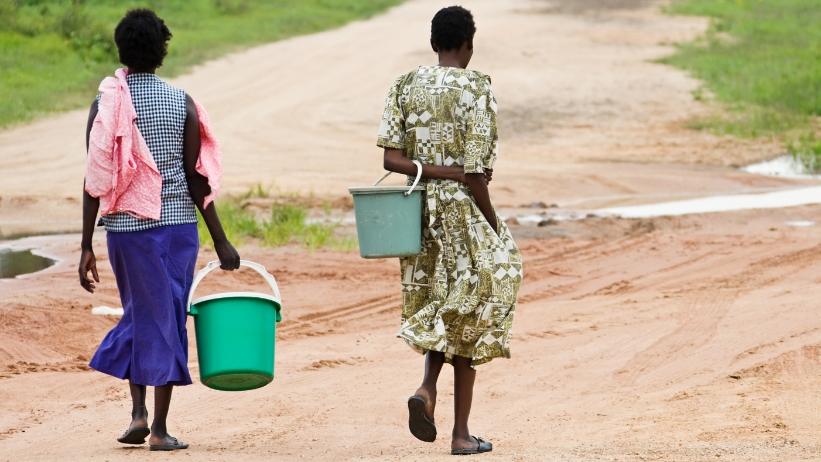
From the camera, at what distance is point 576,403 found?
211 inches

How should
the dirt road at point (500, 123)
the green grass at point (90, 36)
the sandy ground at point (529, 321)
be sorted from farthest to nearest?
the green grass at point (90, 36)
the dirt road at point (500, 123)
the sandy ground at point (529, 321)

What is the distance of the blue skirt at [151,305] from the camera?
4125mm

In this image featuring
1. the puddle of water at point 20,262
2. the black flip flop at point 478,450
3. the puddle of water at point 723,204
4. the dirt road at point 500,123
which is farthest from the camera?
the dirt road at point 500,123

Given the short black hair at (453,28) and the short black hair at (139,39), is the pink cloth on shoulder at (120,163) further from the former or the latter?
the short black hair at (453,28)

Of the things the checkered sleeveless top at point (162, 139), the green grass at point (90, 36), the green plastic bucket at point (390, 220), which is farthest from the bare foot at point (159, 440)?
the green grass at point (90, 36)

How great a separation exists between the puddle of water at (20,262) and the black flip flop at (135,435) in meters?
4.66

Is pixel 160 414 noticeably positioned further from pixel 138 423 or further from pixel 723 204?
pixel 723 204

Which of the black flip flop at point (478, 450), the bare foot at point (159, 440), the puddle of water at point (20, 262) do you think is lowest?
the puddle of water at point (20, 262)

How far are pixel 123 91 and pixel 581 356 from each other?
3304mm

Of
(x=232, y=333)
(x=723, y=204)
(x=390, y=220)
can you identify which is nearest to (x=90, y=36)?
(x=723, y=204)

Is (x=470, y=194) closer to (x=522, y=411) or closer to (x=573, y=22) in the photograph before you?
(x=522, y=411)

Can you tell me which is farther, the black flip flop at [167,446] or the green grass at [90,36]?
the green grass at [90,36]

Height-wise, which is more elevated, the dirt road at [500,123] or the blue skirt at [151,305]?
the blue skirt at [151,305]

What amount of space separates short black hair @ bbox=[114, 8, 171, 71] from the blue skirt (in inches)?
25.7
